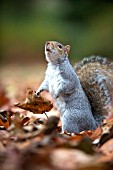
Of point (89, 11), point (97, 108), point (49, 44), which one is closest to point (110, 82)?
point (97, 108)

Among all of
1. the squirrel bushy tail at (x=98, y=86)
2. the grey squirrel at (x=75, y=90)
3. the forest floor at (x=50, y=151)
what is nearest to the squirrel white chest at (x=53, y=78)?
the grey squirrel at (x=75, y=90)

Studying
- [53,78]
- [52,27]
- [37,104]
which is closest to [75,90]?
[53,78]

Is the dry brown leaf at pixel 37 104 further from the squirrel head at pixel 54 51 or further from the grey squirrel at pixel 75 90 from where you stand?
the squirrel head at pixel 54 51

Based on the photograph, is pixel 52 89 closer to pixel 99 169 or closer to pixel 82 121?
pixel 82 121

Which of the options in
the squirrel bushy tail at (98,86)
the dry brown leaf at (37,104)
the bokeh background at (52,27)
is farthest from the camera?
the bokeh background at (52,27)

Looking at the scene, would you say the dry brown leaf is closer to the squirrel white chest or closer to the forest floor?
the squirrel white chest

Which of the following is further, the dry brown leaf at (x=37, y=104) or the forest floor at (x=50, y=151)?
the dry brown leaf at (x=37, y=104)

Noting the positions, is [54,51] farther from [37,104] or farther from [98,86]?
[37,104]
